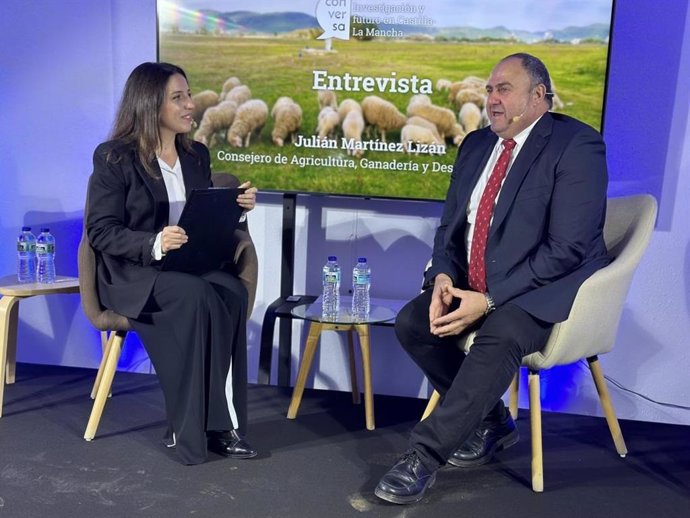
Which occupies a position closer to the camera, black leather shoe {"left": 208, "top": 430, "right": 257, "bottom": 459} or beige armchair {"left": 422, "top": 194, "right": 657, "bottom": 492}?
beige armchair {"left": 422, "top": 194, "right": 657, "bottom": 492}

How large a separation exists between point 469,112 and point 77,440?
2013 mm

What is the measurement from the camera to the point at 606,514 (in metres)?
2.50

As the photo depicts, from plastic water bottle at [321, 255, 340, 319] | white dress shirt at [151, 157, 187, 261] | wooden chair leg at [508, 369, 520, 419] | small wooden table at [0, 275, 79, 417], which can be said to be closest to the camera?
white dress shirt at [151, 157, 187, 261]

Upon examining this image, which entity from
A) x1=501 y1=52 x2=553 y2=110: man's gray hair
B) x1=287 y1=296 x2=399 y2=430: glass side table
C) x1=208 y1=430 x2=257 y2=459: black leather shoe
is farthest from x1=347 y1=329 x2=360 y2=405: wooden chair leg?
x1=501 y1=52 x2=553 y2=110: man's gray hair

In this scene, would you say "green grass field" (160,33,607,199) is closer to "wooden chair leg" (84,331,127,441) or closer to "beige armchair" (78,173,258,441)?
"beige armchair" (78,173,258,441)

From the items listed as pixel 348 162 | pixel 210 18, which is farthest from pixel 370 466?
pixel 210 18

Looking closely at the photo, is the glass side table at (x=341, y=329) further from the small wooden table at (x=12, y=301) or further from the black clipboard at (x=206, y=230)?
the small wooden table at (x=12, y=301)

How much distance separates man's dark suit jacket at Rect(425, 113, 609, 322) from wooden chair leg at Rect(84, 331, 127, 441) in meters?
1.39

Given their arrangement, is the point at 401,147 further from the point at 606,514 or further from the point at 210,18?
the point at 606,514

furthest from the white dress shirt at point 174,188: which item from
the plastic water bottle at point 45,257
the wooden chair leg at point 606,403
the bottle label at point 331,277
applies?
the wooden chair leg at point 606,403

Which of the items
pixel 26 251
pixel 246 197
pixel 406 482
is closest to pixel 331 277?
pixel 246 197

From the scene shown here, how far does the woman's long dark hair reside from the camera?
114 inches

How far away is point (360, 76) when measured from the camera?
3.35 meters

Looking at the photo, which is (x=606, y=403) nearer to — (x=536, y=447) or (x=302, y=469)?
(x=536, y=447)
